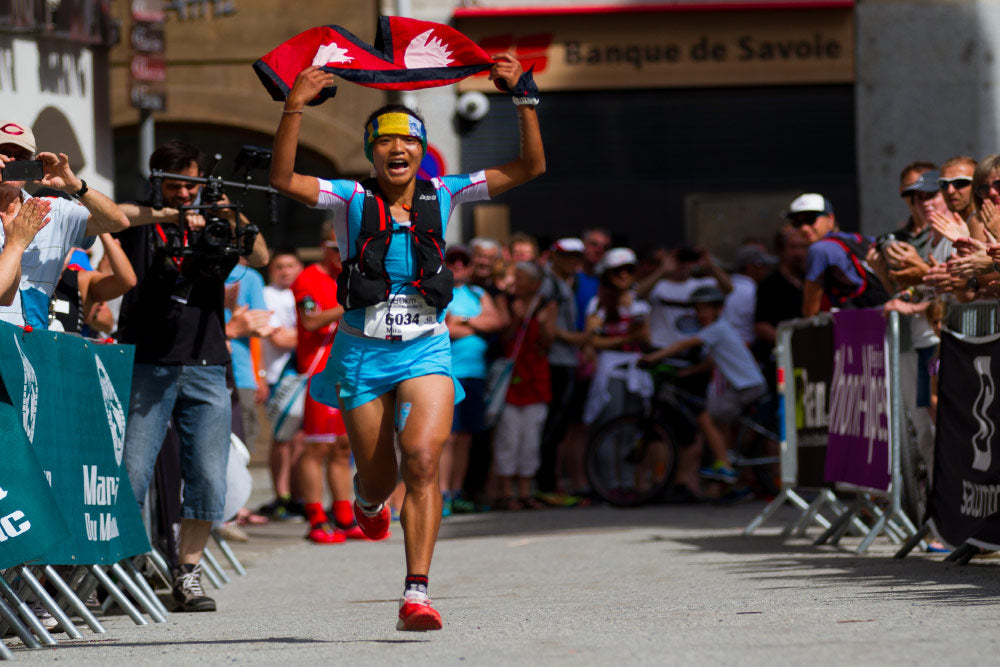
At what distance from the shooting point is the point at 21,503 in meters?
6.45

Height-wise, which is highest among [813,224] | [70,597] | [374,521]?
[813,224]

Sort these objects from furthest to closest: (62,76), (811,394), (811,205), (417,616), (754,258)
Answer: (754,258), (62,76), (811,205), (811,394), (417,616)

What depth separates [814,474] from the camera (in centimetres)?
1130

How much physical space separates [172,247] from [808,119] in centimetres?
1547

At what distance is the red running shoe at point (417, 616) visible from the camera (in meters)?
6.60

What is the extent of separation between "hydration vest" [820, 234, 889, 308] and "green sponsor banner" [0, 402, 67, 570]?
20.7ft

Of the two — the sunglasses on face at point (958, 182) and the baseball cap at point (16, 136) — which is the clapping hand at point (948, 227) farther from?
the baseball cap at point (16, 136)

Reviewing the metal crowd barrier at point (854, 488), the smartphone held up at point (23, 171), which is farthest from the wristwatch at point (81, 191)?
the metal crowd barrier at point (854, 488)

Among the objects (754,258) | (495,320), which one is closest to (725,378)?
(495,320)

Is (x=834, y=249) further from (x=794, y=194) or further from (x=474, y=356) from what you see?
(x=794, y=194)

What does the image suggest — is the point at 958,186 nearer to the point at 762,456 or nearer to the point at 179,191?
the point at 179,191

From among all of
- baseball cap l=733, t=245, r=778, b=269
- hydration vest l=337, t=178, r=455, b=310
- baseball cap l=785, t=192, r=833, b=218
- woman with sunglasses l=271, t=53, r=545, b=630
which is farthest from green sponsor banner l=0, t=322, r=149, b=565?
baseball cap l=733, t=245, r=778, b=269

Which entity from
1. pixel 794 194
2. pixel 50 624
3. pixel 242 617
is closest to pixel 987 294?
pixel 242 617

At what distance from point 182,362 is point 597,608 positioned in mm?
2466
